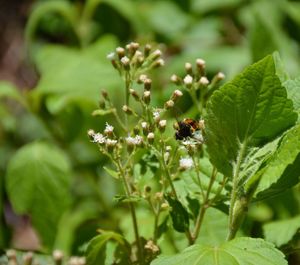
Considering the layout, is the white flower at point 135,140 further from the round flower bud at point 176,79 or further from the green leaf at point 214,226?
the green leaf at point 214,226

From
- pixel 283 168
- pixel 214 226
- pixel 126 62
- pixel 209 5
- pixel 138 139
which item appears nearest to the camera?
pixel 283 168

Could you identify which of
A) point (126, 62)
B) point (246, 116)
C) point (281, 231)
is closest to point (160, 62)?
point (126, 62)

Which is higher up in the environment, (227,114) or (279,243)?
(227,114)

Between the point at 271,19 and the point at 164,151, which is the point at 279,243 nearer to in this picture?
the point at 164,151

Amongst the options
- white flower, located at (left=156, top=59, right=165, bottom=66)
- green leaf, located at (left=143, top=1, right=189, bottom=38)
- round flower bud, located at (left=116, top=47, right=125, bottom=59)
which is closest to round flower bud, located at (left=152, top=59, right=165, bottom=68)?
white flower, located at (left=156, top=59, right=165, bottom=66)

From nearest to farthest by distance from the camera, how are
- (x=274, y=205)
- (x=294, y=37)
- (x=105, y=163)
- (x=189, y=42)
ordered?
(x=274, y=205) < (x=105, y=163) < (x=294, y=37) < (x=189, y=42)

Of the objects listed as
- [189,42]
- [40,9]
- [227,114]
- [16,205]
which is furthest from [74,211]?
[227,114]

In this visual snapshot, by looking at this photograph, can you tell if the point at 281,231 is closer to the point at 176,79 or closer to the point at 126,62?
the point at 176,79
